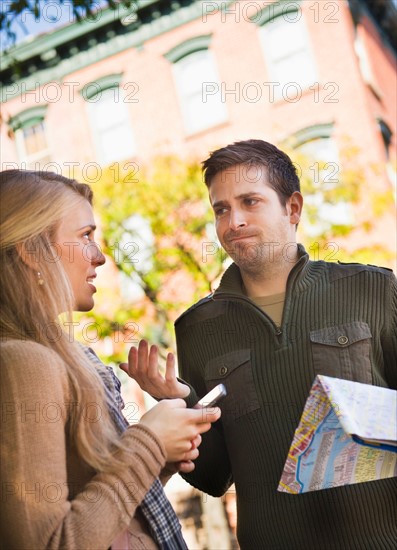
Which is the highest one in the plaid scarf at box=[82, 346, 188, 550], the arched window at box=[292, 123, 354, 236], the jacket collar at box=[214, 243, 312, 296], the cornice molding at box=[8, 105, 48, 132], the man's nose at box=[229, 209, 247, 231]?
the cornice molding at box=[8, 105, 48, 132]

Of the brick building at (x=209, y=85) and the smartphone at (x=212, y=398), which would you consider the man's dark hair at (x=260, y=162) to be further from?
the brick building at (x=209, y=85)

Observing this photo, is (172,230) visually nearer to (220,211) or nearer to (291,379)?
(220,211)

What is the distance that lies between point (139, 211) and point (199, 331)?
9.08 metres

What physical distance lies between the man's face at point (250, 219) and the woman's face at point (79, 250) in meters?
0.73

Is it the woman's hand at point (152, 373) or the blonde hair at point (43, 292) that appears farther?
the woman's hand at point (152, 373)

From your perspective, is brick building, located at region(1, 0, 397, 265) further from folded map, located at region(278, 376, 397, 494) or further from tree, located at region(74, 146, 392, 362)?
folded map, located at region(278, 376, 397, 494)

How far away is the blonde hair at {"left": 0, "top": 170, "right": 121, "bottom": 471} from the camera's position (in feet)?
6.58

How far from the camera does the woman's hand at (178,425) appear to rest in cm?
208

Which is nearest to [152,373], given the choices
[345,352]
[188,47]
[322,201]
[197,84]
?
[345,352]

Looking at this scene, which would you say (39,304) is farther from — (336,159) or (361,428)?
(336,159)

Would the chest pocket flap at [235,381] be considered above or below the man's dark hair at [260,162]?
below

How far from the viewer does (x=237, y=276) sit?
3121mm

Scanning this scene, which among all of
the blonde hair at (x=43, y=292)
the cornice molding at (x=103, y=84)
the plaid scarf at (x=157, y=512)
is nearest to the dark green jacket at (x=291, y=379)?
the plaid scarf at (x=157, y=512)

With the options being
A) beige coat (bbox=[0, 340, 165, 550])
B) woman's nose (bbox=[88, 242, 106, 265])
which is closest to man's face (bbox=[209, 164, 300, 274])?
woman's nose (bbox=[88, 242, 106, 265])
